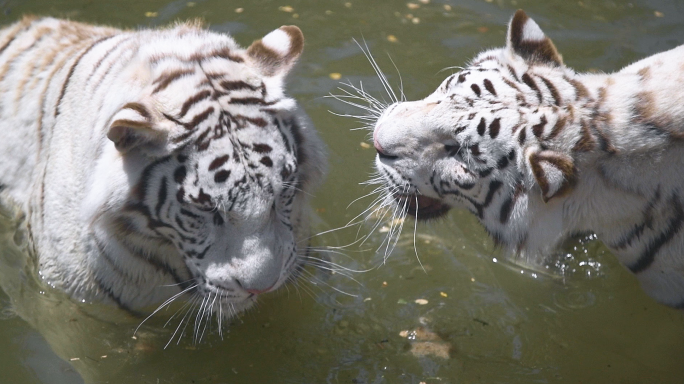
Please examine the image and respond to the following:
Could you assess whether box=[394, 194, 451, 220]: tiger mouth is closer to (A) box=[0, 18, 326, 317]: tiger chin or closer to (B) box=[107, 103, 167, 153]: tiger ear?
(A) box=[0, 18, 326, 317]: tiger chin

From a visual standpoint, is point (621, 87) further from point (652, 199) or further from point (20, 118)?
point (20, 118)

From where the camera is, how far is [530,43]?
9.78ft

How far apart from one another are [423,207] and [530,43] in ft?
2.74

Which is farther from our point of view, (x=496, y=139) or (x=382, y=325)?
(x=382, y=325)

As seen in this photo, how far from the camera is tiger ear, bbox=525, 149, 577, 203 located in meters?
2.54

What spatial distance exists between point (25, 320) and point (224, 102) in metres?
1.67

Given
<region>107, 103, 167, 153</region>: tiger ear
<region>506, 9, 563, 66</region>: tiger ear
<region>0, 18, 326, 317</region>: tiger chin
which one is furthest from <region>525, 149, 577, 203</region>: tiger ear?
<region>107, 103, 167, 153</region>: tiger ear

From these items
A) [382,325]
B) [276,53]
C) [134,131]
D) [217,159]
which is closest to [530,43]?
[276,53]

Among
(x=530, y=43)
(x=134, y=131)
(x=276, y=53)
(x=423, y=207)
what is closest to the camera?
(x=134, y=131)

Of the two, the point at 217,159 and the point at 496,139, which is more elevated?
the point at 217,159

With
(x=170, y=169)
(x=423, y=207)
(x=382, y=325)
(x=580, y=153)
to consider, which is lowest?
(x=382, y=325)

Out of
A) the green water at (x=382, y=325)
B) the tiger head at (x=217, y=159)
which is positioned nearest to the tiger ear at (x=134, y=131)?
the tiger head at (x=217, y=159)

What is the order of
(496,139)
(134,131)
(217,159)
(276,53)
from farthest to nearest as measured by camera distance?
(276,53) → (496,139) → (217,159) → (134,131)

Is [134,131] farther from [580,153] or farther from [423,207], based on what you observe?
[580,153]
